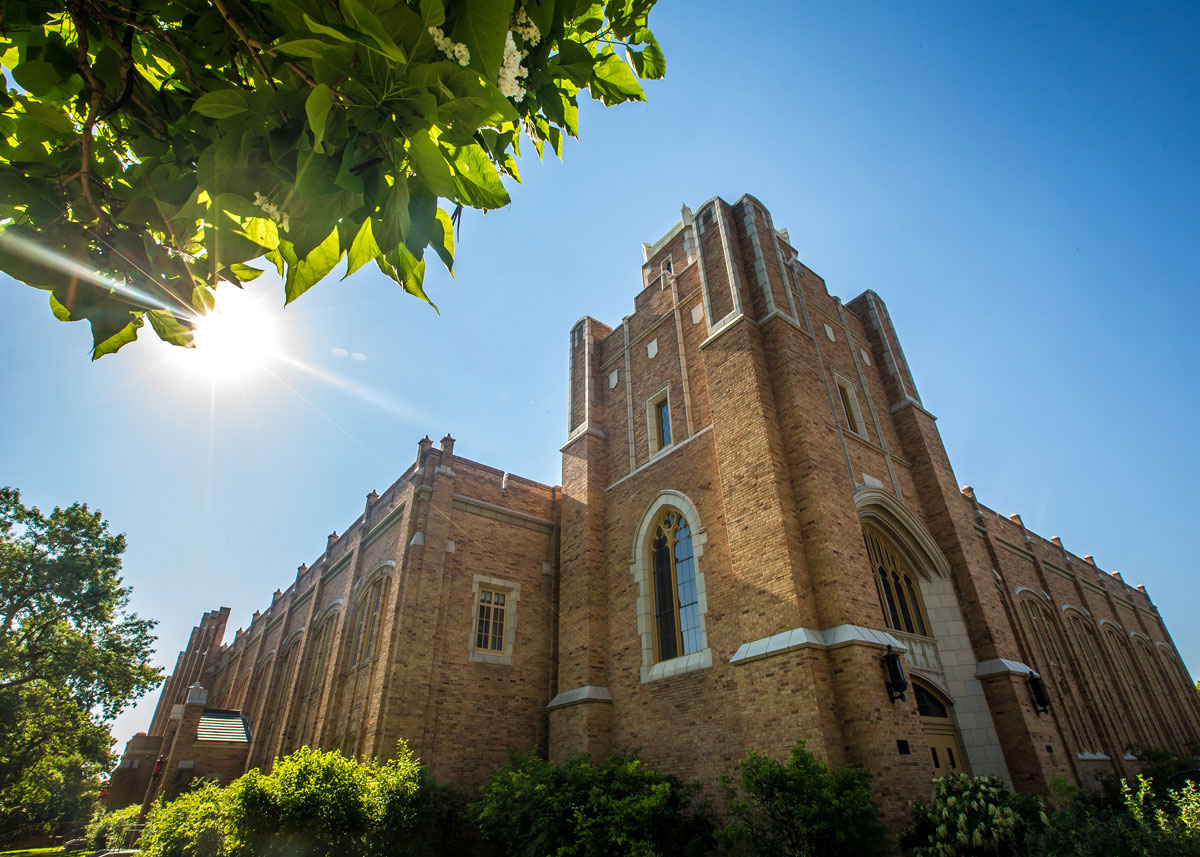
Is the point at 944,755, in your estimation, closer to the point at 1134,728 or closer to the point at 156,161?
the point at 156,161

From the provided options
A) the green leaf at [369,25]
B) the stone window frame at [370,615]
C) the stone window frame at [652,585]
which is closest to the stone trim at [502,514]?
the stone window frame at [370,615]

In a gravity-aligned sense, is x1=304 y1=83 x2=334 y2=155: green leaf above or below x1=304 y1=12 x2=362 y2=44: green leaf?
below

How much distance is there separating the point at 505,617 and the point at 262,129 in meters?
16.3

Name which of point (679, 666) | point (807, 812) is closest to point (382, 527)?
point (679, 666)

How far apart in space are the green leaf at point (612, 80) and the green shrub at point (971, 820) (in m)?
9.53

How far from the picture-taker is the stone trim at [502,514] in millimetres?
17156

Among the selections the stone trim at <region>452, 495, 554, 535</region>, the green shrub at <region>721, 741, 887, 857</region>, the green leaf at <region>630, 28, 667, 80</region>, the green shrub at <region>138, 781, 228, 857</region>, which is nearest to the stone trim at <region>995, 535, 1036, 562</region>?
the stone trim at <region>452, 495, 554, 535</region>

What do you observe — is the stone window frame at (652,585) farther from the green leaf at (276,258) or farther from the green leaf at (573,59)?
the green leaf at (573,59)

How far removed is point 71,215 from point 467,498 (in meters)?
15.8

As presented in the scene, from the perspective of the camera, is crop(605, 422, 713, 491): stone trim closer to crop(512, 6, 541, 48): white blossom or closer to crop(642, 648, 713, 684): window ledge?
crop(642, 648, 713, 684): window ledge

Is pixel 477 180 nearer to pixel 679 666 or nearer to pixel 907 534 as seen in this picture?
pixel 679 666

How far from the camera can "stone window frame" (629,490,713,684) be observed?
12.4 metres

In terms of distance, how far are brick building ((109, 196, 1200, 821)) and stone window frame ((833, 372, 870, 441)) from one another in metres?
0.16

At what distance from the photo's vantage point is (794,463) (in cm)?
1214
